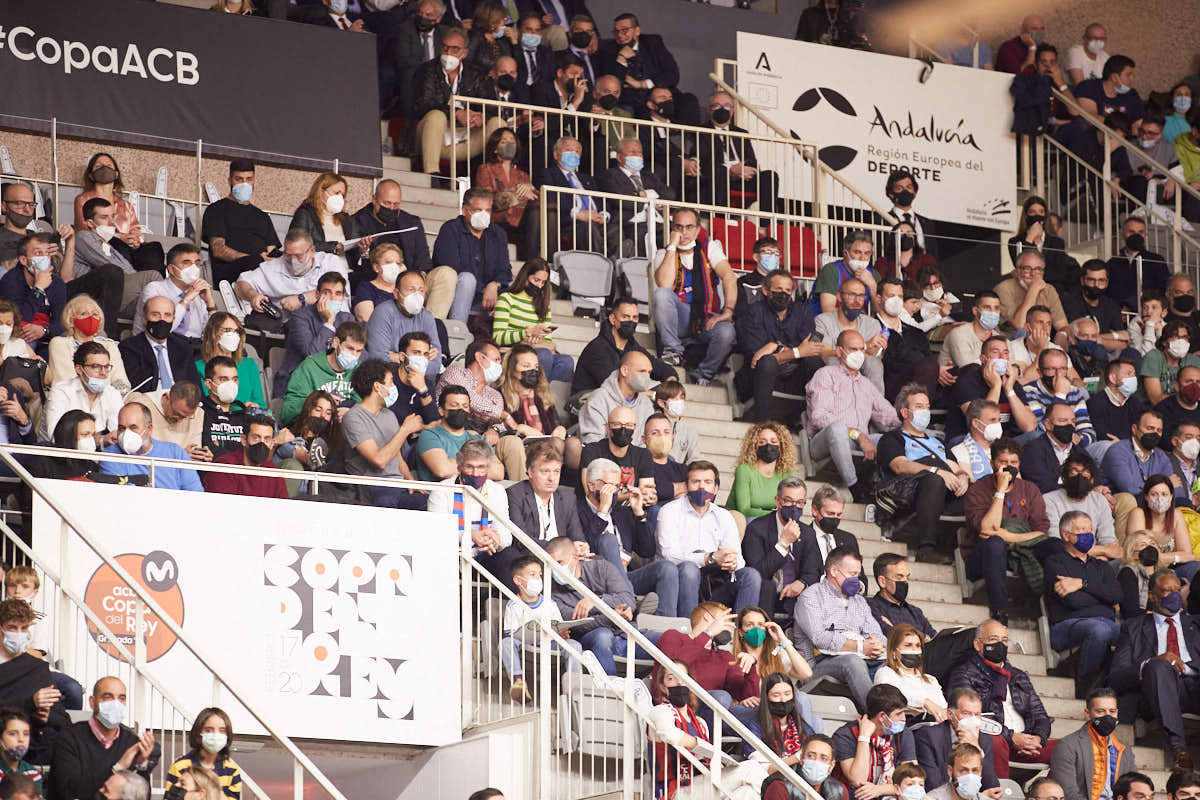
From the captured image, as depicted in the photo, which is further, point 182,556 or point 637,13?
point 637,13

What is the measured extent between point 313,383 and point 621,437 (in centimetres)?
173

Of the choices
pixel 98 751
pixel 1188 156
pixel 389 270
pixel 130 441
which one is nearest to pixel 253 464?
pixel 130 441

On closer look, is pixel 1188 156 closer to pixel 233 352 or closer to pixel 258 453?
pixel 233 352

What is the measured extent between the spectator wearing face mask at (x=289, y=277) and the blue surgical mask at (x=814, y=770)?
4390 millimetres

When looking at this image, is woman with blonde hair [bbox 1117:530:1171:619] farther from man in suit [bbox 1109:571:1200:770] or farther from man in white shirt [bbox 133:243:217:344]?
man in white shirt [bbox 133:243:217:344]

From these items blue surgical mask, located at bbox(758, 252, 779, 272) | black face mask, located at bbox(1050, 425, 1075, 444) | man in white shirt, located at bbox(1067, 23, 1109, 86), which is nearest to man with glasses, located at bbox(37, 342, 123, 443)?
blue surgical mask, located at bbox(758, 252, 779, 272)

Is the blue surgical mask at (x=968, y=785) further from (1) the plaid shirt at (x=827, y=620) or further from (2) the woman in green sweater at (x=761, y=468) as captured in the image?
(2) the woman in green sweater at (x=761, y=468)

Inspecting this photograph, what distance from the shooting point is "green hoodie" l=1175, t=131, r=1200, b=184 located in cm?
1864

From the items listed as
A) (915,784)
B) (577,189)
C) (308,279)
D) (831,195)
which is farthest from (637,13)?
(915,784)

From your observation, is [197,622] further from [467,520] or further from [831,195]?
[831,195]

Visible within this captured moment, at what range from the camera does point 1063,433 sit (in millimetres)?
13984

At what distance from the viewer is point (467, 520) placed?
1079 cm

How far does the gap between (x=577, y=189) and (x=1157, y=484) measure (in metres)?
4.42

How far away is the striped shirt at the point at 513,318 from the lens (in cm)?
1354
